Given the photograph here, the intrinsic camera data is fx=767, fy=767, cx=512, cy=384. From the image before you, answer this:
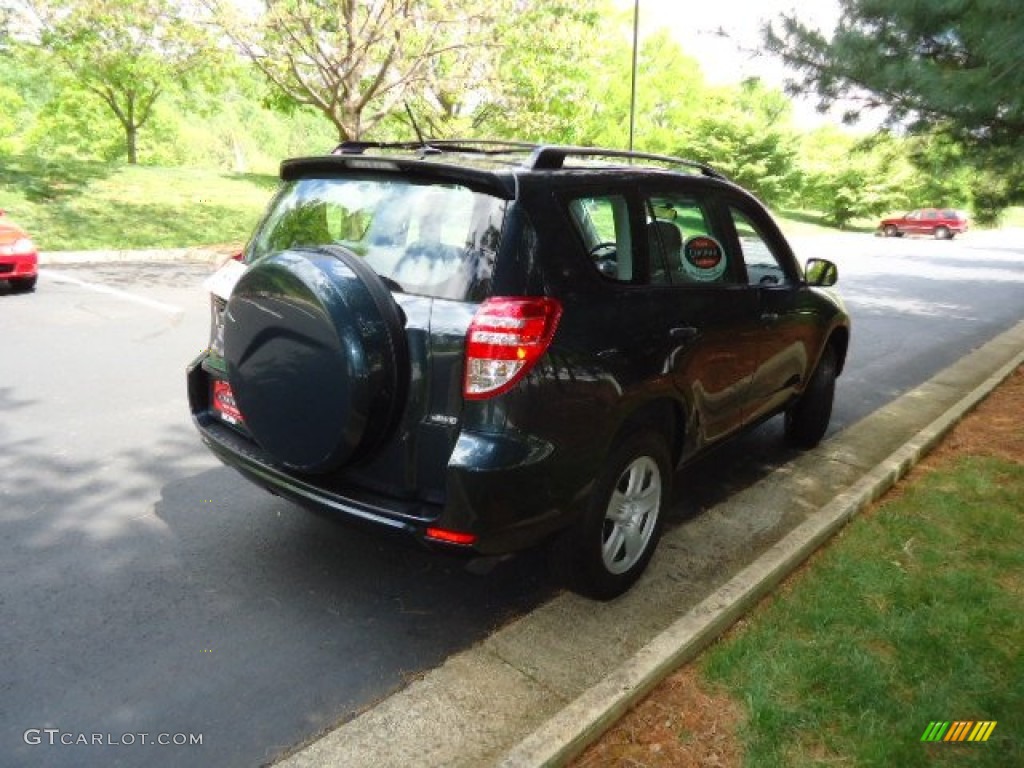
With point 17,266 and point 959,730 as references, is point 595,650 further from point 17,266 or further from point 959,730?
point 17,266

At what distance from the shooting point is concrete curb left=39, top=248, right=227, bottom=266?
13.0 m

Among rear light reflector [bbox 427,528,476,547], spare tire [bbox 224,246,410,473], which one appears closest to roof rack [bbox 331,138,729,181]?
Answer: spare tire [bbox 224,246,410,473]

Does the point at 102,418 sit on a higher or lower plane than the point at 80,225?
lower

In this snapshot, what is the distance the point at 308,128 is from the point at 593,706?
8383cm

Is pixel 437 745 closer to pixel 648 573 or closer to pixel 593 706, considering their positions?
pixel 593 706

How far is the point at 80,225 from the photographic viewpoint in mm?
15875

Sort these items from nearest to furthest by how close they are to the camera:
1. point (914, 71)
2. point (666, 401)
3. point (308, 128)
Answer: point (666, 401) < point (914, 71) < point (308, 128)

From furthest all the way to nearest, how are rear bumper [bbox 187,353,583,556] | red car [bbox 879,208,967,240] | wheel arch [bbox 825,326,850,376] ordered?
1. red car [bbox 879,208,967,240]
2. wheel arch [bbox 825,326,850,376]
3. rear bumper [bbox 187,353,583,556]

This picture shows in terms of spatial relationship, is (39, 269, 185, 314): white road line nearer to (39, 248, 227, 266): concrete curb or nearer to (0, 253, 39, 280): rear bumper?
(0, 253, 39, 280): rear bumper

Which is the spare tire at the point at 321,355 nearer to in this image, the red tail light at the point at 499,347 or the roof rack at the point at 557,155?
the red tail light at the point at 499,347

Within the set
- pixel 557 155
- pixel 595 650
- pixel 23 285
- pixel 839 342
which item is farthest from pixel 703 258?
pixel 23 285

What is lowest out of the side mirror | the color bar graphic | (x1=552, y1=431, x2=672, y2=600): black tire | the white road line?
the color bar graphic

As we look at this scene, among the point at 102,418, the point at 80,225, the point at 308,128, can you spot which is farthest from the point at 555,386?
the point at 308,128

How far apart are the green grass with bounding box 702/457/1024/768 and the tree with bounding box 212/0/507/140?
13298 mm
